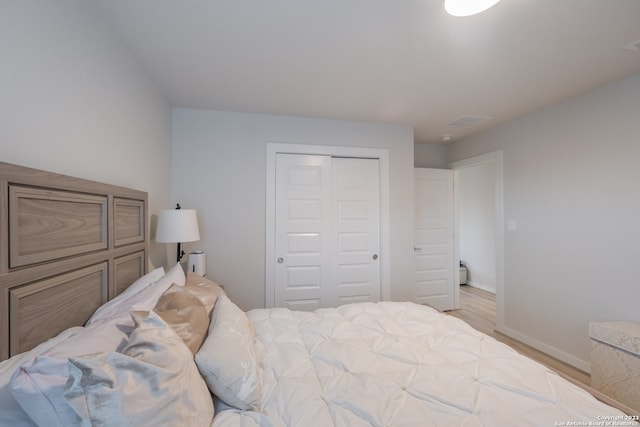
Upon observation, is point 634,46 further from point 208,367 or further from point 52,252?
point 52,252

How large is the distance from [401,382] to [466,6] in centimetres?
177

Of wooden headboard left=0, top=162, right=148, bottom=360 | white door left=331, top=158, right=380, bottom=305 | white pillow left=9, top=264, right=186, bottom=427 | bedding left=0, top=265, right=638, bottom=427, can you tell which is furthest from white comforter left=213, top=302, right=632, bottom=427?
white door left=331, top=158, right=380, bottom=305

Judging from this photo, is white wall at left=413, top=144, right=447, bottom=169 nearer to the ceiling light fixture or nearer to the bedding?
the ceiling light fixture

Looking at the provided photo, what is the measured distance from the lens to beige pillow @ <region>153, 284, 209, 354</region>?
104 centimetres

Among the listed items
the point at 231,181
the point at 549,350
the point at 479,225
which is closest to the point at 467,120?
the point at 549,350

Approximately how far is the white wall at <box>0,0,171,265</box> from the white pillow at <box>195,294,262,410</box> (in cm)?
96

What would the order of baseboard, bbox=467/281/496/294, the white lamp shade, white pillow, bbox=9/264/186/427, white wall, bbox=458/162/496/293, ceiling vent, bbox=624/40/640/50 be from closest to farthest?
white pillow, bbox=9/264/186/427 < ceiling vent, bbox=624/40/640/50 < the white lamp shade < baseboard, bbox=467/281/496/294 < white wall, bbox=458/162/496/293

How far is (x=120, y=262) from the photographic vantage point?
1530mm

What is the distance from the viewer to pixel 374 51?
73.9 inches

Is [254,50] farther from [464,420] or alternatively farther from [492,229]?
[492,229]

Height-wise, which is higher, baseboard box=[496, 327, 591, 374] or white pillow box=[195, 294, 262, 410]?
white pillow box=[195, 294, 262, 410]

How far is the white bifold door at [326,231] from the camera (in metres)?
3.10

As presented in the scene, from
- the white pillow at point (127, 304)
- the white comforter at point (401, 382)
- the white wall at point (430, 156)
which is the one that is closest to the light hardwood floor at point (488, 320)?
the white comforter at point (401, 382)

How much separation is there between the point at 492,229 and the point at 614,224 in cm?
294
